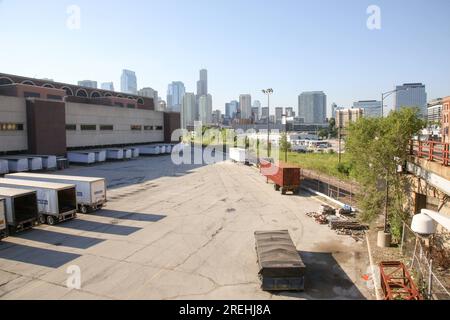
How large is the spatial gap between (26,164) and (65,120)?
1487 cm

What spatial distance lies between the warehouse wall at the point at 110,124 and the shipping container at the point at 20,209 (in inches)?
1584

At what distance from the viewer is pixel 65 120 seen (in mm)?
58344

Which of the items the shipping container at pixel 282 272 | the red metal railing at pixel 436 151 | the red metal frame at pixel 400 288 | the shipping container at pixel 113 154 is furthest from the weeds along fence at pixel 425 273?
the shipping container at pixel 113 154

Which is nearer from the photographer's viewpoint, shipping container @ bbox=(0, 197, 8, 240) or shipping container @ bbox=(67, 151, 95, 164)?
shipping container @ bbox=(0, 197, 8, 240)

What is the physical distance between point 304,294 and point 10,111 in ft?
163

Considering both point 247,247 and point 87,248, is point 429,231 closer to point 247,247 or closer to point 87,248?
point 247,247

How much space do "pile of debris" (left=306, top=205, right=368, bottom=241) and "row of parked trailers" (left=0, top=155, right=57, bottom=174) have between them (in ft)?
120

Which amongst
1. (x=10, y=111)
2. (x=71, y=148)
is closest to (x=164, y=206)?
(x=10, y=111)

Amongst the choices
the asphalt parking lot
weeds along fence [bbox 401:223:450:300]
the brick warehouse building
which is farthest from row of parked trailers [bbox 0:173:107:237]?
the brick warehouse building

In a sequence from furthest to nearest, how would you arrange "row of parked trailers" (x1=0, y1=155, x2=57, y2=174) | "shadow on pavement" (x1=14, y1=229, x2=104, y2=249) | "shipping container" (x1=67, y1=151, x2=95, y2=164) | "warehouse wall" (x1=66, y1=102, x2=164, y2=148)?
"warehouse wall" (x1=66, y1=102, x2=164, y2=148)
"shipping container" (x1=67, y1=151, x2=95, y2=164)
"row of parked trailers" (x1=0, y1=155, x2=57, y2=174)
"shadow on pavement" (x1=14, y1=229, x2=104, y2=249)

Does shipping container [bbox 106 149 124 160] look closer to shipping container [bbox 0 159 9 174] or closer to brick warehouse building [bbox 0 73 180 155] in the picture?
brick warehouse building [bbox 0 73 180 155]

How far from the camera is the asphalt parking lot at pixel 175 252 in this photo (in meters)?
14.1

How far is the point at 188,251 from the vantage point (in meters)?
18.5

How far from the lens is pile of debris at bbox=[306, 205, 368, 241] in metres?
21.8
